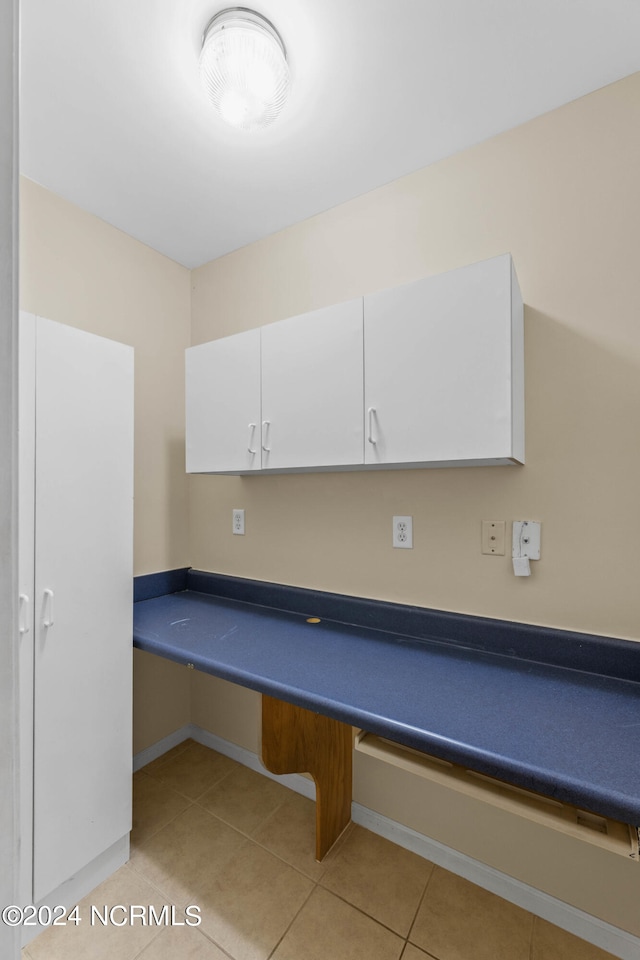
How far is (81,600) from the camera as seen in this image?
151 centimetres

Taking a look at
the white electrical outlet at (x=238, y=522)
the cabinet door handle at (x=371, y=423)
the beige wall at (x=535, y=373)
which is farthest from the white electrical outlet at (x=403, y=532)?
the white electrical outlet at (x=238, y=522)

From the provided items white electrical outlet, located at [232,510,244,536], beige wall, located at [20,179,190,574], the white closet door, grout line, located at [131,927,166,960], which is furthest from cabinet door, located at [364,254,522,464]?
grout line, located at [131,927,166,960]

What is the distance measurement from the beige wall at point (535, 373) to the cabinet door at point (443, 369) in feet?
0.75

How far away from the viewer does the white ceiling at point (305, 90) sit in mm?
1153

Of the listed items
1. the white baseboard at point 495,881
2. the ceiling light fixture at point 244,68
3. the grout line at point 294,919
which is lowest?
the grout line at point 294,919

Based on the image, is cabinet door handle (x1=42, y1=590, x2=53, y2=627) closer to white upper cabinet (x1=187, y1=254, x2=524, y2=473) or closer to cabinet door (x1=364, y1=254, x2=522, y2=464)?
white upper cabinet (x1=187, y1=254, x2=524, y2=473)

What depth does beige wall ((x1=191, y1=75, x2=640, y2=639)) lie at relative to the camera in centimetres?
136

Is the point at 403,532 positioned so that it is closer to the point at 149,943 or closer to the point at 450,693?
the point at 450,693

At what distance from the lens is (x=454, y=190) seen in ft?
5.38

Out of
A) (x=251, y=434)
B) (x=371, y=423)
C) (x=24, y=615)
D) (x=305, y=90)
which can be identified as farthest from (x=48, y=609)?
(x=305, y=90)

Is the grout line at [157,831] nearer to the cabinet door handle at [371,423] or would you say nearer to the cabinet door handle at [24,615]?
the cabinet door handle at [24,615]

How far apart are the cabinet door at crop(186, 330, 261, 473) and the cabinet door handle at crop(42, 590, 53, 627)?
757mm

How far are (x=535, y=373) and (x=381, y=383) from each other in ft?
1.71

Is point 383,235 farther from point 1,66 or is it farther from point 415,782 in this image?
point 415,782
